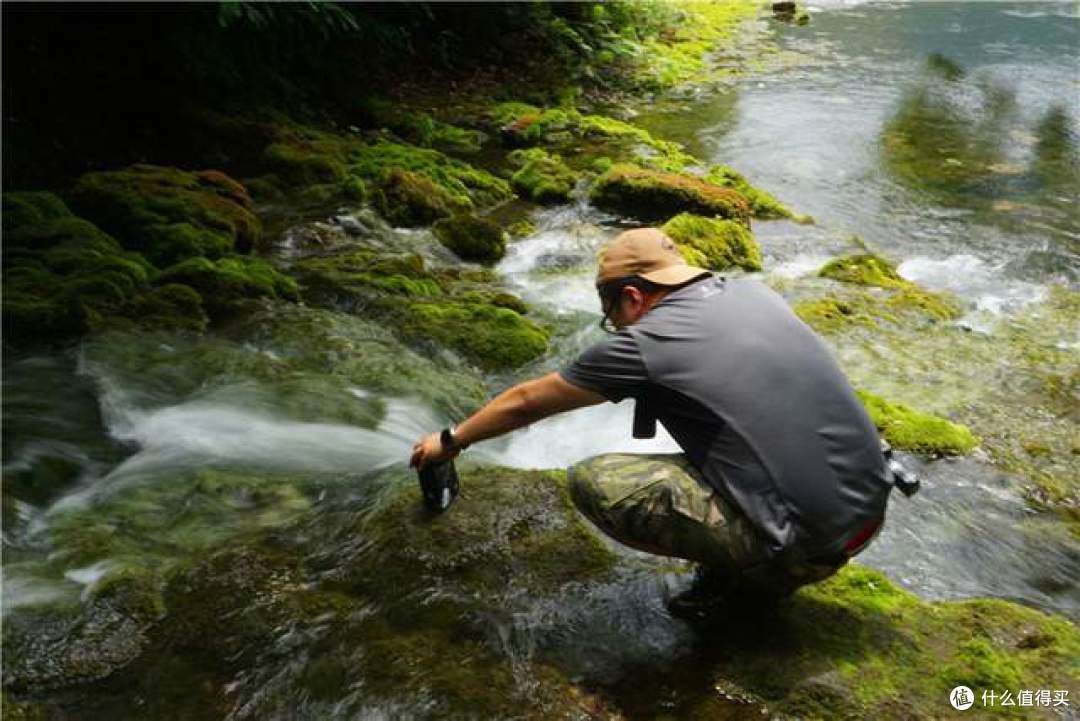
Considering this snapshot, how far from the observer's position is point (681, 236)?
407 inches

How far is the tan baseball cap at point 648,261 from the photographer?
381 cm

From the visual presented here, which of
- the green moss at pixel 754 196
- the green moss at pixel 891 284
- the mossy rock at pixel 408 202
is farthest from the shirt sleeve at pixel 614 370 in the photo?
the green moss at pixel 754 196

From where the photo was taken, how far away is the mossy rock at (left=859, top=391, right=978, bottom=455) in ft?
22.4

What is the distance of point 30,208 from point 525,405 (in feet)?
23.0

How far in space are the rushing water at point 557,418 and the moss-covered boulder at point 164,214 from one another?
1500mm

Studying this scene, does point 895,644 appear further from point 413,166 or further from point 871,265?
point 413,166

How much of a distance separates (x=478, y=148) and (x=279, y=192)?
14.7ft

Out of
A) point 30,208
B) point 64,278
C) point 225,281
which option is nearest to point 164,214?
point 30,208

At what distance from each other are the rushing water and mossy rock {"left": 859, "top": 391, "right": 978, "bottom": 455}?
18cm

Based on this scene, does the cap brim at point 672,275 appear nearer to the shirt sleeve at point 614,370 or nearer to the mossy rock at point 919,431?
the shirt sleeve at point 614,370

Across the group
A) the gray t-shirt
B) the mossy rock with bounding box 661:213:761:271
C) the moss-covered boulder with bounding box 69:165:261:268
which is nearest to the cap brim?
the gray t-shirt

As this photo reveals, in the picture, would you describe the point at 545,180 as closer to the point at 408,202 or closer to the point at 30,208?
the point at 408,202

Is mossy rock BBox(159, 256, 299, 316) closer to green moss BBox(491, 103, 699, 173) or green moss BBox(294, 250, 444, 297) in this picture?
green moss BBox(294, 250, 444, 297)

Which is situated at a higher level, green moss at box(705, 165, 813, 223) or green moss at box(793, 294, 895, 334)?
green moss at box(793, 294, 895, 334)
